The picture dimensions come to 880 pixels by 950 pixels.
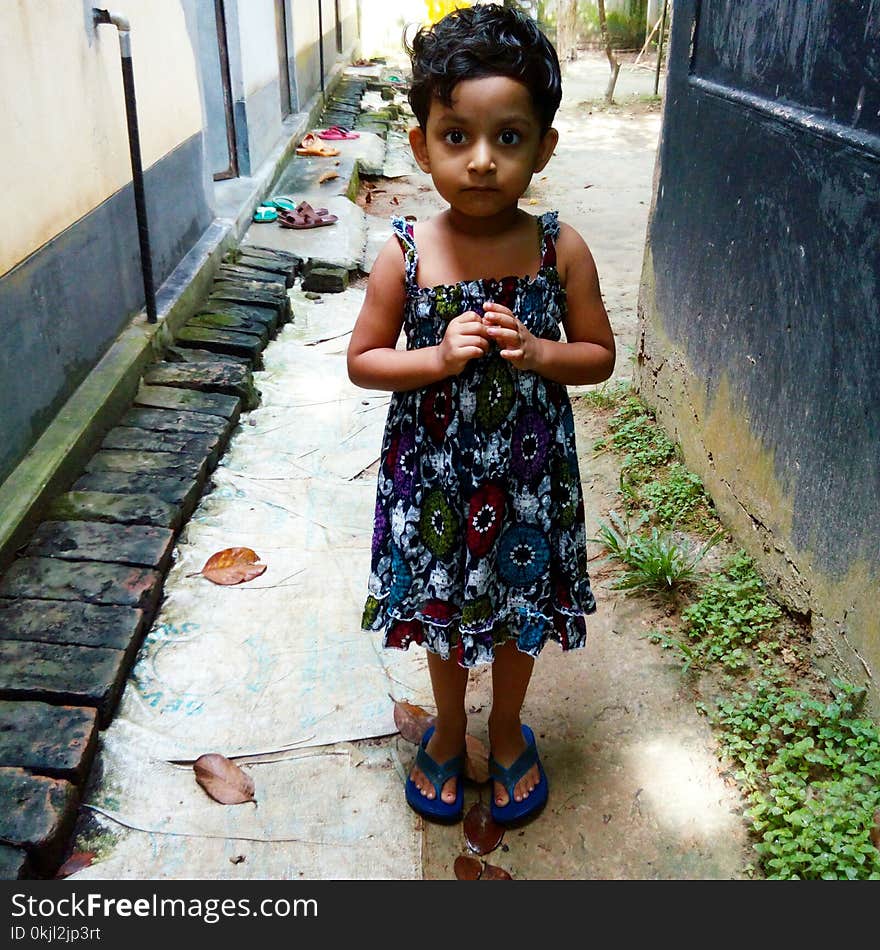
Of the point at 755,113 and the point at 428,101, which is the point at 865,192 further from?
the point at 428,101

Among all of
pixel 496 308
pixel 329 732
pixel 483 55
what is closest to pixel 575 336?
pixel 496 308

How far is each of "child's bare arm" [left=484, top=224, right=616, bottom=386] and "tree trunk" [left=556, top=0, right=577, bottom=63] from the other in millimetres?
13328

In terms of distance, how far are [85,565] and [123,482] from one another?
485 millimetres

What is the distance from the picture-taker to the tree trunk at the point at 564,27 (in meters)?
14.5

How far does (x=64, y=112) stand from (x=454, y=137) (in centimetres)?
217

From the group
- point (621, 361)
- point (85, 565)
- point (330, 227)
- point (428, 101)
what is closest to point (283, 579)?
point (85, 565)

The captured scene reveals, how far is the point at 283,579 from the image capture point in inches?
115

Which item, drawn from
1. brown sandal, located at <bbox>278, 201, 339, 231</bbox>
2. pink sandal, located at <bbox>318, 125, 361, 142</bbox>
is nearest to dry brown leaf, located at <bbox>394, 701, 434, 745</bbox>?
brown sandal, located at <bbox>278, 201, 339, 231</bbox>

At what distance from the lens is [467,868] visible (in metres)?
1.97

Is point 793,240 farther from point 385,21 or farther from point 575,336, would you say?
point 385,21

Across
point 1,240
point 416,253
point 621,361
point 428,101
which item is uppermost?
point 428,101

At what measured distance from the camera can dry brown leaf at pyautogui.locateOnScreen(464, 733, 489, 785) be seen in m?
2.18

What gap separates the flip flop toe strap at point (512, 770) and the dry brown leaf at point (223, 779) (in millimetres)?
545

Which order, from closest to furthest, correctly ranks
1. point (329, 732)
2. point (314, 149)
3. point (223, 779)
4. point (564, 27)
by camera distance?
point (223, 779) → point (329, 732) → point (314, 149) → point (564, 27)
